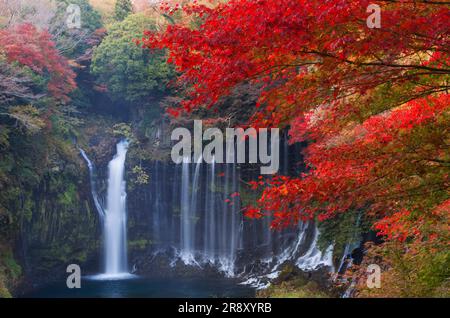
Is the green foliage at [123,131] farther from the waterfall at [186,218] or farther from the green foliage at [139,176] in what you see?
the waterfall at [186,218]

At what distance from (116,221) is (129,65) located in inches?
264

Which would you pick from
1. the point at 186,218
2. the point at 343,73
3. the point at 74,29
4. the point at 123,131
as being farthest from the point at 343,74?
the point at 74,29

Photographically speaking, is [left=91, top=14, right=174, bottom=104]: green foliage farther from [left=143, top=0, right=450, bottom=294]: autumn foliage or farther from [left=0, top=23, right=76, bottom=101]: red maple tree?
[left=143, top=0, right=450, bottom=294]: autumn foliage

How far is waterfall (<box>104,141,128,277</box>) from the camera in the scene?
20234 mm

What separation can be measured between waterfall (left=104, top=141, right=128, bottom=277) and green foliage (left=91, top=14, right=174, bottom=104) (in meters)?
3.34

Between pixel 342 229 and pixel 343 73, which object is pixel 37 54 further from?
pixel 343 73

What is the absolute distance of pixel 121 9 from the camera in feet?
83.3

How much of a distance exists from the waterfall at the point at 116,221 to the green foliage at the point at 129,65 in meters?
3.34

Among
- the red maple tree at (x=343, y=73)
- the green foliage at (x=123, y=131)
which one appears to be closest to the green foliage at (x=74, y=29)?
the green foliage at (x=123, y=131)

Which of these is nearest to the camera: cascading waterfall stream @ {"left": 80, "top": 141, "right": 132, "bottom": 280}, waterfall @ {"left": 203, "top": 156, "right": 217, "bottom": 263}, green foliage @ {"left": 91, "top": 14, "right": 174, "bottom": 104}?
cascading waterfall stream @ {"left": 80, "top": 141, "right": 132, "bottom": 280}

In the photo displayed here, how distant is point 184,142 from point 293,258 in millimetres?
7093

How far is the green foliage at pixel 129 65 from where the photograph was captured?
867 inches

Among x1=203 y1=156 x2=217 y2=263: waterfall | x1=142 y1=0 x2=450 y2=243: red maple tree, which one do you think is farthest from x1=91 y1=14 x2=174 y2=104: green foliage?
x1=142 y1=0 x2=450 y2=243: red maple tree

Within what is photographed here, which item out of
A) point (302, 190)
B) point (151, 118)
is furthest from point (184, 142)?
point (302, 190)
